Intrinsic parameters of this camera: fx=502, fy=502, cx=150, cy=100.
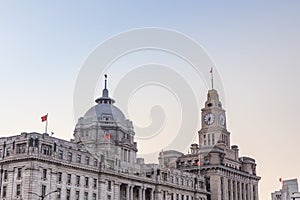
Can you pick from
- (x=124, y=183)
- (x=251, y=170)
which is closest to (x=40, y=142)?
(x=124, y=183)

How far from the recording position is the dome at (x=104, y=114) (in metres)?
153

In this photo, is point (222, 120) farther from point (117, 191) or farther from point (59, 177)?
point (59, 177)

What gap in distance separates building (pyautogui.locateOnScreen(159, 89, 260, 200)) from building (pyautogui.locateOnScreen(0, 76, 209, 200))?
5.76 meters

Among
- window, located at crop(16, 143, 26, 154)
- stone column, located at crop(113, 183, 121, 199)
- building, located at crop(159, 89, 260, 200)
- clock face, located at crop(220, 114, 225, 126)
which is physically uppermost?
clock face, located at crop(220, 114, 225, 126)

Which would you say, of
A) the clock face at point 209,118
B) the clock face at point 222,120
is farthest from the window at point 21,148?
the clock face at point 222,120

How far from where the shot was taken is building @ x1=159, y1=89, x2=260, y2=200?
552ft

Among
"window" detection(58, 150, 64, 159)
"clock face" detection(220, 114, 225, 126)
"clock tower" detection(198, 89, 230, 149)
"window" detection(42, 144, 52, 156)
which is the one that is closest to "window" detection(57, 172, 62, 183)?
"window" detection(58, 150, 64, 159)

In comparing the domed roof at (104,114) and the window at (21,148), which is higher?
the domed roof at (104,114)

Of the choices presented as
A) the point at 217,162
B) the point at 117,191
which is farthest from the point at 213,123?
the point at 117,191

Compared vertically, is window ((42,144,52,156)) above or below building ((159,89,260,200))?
below

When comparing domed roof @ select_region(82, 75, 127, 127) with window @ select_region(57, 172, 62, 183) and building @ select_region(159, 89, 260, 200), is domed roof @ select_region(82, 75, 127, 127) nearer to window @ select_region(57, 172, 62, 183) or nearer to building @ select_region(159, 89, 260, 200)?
building @ select_region(159, 89, 260, 200)

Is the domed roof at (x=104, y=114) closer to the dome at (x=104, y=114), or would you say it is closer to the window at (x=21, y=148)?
the dome at (x=104, y=114)

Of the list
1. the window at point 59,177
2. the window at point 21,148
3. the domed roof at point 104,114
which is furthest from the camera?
the domed roof at point 104,114

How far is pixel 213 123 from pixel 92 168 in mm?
74048
